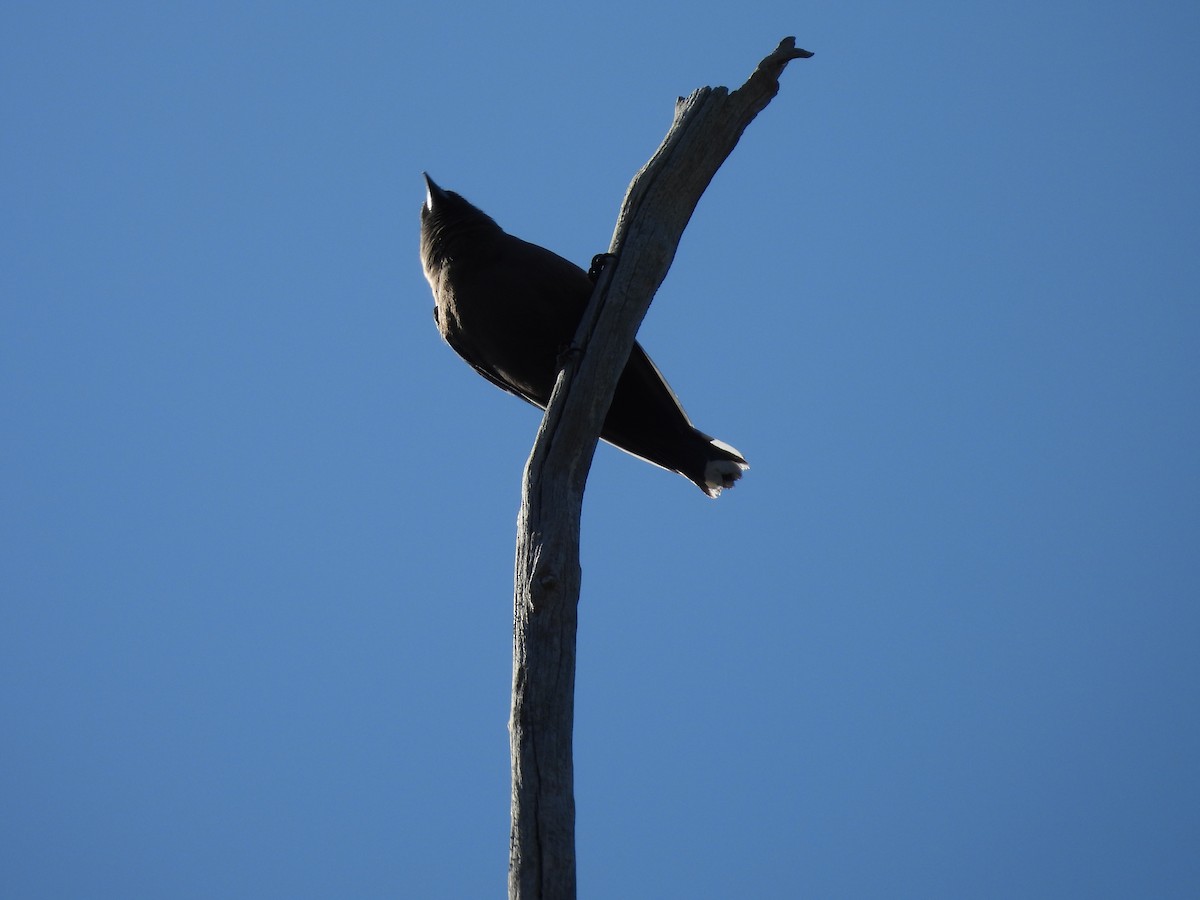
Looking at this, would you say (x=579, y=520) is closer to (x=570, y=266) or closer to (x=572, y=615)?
(x=572, y=615)

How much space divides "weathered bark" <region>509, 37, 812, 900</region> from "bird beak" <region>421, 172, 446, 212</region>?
1501 millimetres

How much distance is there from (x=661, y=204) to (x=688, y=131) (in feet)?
0.89

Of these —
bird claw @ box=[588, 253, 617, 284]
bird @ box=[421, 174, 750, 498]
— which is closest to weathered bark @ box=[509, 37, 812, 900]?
bird claw @ box=[588, 253, 617, 284]

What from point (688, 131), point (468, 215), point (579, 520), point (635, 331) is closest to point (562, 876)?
point (579, 520)

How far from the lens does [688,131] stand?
3588 mm

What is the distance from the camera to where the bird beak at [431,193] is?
16.1 ft

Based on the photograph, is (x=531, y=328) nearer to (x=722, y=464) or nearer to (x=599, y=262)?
(x=599, y=262)

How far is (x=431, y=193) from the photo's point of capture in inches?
194

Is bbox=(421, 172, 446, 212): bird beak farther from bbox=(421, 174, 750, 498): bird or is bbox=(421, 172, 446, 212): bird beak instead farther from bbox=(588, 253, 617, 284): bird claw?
bbox=(588, 253, 617, 284): bird claw

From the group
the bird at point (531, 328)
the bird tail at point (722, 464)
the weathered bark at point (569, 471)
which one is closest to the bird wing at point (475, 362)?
the bird at point (531, 328)

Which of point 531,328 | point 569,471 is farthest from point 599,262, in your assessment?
point 569,471

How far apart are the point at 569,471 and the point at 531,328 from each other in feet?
3.57

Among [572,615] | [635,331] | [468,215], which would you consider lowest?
[572,615]

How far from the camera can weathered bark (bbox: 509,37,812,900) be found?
109 inches
